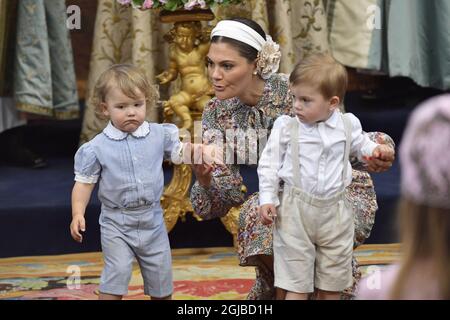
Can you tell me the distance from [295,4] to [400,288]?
11.3 feet

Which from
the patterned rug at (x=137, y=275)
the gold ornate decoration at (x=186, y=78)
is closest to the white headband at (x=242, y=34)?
the gold ornate decoration at (x=186, y=78)

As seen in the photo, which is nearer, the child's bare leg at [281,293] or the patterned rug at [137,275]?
the child's bare leg at [281,293]

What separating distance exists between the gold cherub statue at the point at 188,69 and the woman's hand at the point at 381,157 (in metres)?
1.34

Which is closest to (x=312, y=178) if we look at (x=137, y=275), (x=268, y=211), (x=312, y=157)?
(x=312, y=157)

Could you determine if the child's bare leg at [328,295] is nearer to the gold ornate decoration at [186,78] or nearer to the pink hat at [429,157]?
the gold ornate decoration at [186,78]

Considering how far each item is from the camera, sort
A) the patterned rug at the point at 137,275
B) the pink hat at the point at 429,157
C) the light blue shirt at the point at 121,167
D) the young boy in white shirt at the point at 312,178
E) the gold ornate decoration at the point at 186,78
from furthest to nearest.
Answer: the gold ornate decoration at the point at 186,78 → the patterned rug at the point at 137,275 → the light blue shirt at the point at 121,167 → the young boy in white shirt at the point at 312,178 → the pink hat at the point at 429,157

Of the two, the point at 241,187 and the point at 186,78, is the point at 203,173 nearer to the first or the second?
the point at 241,187

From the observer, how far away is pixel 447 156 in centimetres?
191

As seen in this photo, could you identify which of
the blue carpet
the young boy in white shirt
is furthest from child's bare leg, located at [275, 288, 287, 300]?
the blue carpet

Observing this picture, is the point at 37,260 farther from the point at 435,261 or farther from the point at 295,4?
the point at 435,261

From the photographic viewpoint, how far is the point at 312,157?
3.12m

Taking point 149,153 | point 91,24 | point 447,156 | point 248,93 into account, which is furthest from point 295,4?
point 447,156

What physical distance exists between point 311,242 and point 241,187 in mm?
585

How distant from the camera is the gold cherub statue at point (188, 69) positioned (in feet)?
14.4
